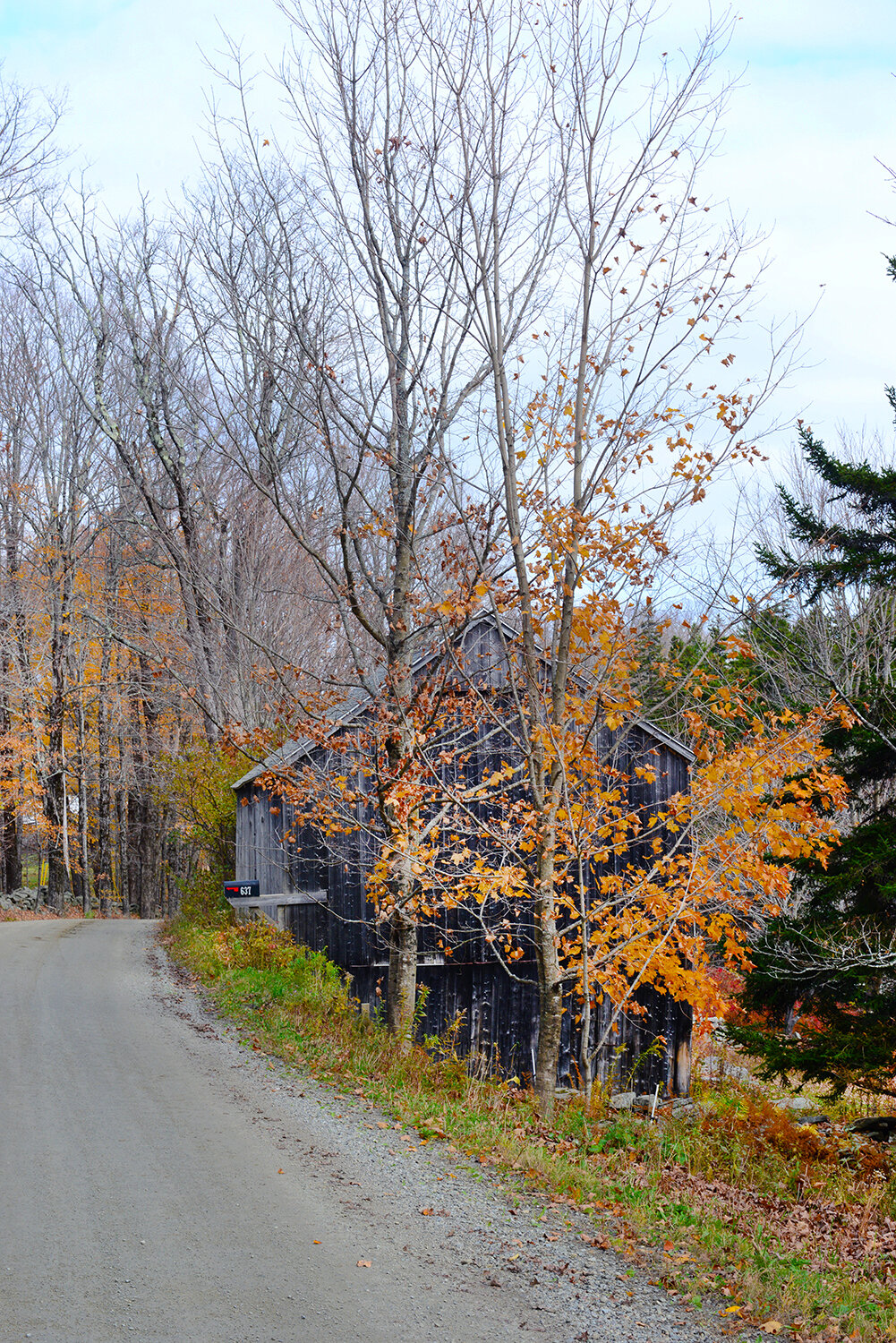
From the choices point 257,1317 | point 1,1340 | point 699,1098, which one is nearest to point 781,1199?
point 257,1317

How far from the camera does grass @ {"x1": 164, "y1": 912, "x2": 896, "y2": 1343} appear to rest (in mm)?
5309

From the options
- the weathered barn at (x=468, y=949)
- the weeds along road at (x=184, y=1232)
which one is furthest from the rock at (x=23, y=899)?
the weeds along road at (x=184, y=1232)

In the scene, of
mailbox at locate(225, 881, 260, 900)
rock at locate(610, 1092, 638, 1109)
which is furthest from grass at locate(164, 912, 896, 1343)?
rock at locate(610, 1092, 638, 1109)

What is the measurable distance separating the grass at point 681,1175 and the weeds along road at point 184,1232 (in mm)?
1087

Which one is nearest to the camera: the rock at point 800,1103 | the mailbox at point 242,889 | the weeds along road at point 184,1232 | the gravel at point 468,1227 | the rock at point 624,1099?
the weeds along road at point 184,1232

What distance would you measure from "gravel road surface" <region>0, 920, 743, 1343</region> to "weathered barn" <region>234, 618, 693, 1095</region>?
5.78 m

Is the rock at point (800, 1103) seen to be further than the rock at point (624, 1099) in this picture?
No

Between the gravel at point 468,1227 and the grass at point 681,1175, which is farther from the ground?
the gravel at point 468,1227

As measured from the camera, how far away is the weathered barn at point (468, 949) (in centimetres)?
1541

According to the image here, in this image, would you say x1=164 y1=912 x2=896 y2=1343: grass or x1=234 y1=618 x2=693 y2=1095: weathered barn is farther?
x1=234 y1=618 x2=693 y2=1095: weathered barn

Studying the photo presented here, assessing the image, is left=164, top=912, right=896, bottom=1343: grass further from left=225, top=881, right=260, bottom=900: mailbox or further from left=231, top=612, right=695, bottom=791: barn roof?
left=231, top=612, right=695, bottom=791: barn roof

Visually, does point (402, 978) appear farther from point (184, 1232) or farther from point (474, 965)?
point (184, 1232)

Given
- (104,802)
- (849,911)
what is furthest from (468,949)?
(104,802)

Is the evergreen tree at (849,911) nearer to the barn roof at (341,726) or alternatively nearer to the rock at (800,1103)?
the barn roof at (341,726)
